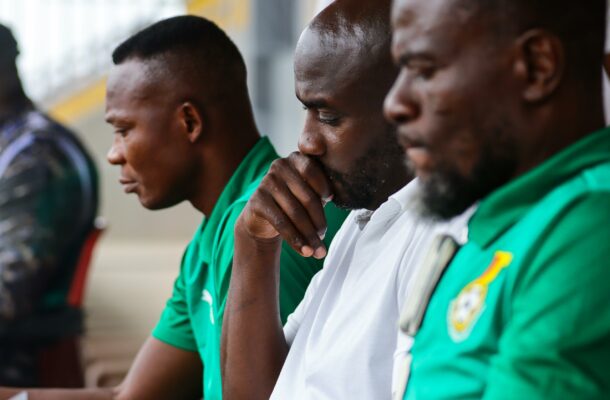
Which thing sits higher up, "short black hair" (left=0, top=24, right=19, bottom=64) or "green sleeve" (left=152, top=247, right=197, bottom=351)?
"short black hair" (left=0, top=24, right=19, bottom=64)

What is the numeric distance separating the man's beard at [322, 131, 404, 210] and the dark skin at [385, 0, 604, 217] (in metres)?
0.50

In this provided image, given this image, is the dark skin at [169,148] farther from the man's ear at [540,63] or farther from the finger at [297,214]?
the man's ear at [540,63]

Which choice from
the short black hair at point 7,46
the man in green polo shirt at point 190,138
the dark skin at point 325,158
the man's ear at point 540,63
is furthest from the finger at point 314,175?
the short black hair at point 7,46

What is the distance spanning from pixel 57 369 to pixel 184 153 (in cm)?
135

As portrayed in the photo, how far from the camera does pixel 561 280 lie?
0.91 metres

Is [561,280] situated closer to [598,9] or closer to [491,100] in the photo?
[491,100]

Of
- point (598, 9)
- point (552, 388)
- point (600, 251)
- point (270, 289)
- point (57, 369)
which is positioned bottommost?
point (57, 369)

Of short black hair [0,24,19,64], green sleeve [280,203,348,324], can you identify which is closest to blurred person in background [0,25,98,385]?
short black hair [0,24,19,64]

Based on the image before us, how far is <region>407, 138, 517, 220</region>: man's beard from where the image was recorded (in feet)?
3.39

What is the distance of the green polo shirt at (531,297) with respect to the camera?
0.89 metres

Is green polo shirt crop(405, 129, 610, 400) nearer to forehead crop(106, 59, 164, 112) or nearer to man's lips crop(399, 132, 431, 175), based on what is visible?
man's lips crop(399, 132, 431, 175)

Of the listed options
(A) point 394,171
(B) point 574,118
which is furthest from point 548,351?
(A) point 394,171

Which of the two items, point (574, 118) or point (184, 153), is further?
point (184, 153)

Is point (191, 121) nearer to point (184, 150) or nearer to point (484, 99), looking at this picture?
point (184, 150)
